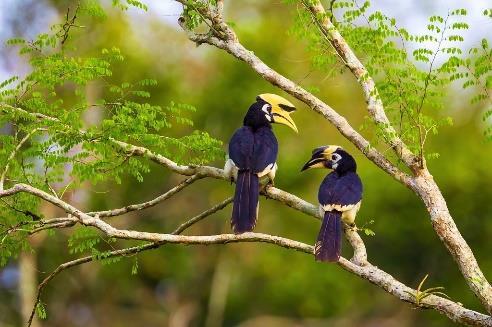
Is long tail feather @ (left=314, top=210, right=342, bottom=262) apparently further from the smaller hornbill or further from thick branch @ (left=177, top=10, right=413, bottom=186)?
thick branch @ (left=177, top=10, right=413, bottom=186)

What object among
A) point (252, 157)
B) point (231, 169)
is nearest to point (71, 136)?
point (231, 169)

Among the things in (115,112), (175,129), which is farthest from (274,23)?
(115,112)

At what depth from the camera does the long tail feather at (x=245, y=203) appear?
273 inches

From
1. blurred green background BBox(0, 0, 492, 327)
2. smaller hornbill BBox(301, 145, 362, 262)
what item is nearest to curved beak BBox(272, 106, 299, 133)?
smaller hornbill BBox(301, 145, 362, 262)

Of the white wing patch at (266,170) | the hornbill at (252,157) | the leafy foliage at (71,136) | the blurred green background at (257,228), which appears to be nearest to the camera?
the leafy foliage at (71,136)

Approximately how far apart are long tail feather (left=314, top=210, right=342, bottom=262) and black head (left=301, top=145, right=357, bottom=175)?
0.75 m

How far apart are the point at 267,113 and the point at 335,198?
1070 millimetres

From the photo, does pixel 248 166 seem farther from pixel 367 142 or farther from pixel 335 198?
pixel 367 142

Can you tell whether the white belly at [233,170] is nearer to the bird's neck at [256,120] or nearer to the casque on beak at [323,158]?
the bird's neck at [256,120]

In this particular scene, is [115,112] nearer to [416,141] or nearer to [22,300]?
[416,141]

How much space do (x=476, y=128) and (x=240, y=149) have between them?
1751 cm

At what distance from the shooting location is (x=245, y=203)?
279 inches

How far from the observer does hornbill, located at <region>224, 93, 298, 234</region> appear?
7.03 m

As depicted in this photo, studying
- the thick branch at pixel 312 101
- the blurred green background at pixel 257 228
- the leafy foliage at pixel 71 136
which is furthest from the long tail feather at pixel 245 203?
the blurred green background at pixel 257 228
